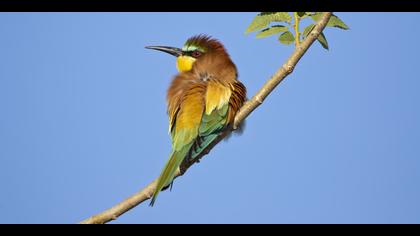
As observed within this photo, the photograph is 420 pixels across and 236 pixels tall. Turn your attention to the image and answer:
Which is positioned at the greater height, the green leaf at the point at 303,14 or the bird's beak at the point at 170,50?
the bird's beak at the point at 170,50

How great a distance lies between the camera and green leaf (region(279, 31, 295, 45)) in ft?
5.79

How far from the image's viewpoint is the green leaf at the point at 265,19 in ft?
5.74

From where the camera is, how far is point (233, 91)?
258 centimetres

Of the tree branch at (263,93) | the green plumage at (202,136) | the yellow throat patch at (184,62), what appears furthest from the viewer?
the yellow throat patch at (184,62)

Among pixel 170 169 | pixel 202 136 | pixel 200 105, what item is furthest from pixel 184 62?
pixel 170 169

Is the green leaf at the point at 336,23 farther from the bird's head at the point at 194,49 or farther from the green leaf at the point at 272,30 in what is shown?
the bird's head at the point at 194,49

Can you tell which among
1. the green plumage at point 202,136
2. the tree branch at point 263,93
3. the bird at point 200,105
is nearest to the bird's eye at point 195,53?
the bird at point 200,105

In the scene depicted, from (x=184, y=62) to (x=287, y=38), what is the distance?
1.40m

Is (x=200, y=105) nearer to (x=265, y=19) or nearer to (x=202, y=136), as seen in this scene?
(x=202, y=136)

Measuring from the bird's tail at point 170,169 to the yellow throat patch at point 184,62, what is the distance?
2.74ft

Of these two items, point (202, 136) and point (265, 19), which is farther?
point (202, 136)

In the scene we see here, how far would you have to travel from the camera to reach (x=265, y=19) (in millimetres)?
1764
